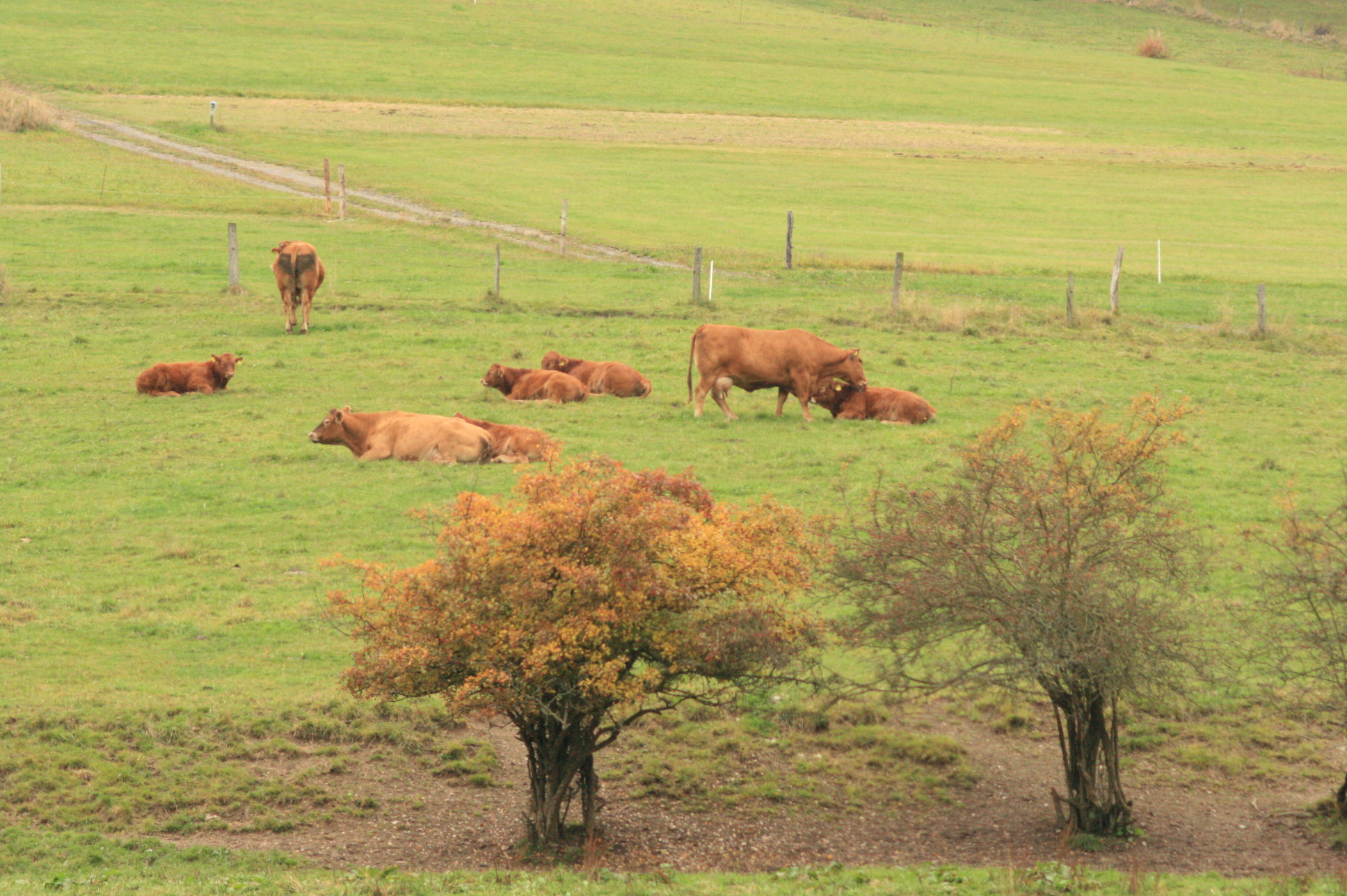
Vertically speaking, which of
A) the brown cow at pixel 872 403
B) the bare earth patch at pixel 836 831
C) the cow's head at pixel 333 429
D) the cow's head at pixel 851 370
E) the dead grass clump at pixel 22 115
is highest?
the dead grass clump at pixel 22 115

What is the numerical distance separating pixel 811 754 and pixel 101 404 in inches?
561

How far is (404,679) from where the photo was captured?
32.7 ft

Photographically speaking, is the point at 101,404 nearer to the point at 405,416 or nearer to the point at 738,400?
the point at 405,416

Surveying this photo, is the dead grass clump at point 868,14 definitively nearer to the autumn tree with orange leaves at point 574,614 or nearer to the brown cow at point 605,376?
the brown cow at point 605,376

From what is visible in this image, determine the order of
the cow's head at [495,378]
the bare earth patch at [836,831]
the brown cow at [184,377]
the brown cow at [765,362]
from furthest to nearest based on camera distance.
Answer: the brown cow at [184,377], the cow's head at [495,378], the brown cow at [765,362], the bare earth patch at [836,831]

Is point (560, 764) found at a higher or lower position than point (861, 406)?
lower

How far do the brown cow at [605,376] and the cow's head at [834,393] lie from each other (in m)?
2.88

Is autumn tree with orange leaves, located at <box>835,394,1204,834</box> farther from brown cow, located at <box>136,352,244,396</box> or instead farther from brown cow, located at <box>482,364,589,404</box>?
brown cow, located at <box>136,352,244,396</box>

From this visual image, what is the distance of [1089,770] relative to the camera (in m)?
10.8

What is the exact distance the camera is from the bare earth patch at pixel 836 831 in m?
10.2

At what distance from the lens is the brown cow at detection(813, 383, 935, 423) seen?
21.0 metres

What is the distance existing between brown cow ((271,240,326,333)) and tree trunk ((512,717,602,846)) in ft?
57.2

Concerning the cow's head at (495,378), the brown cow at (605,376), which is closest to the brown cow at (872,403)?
the brown cow at (605,376)

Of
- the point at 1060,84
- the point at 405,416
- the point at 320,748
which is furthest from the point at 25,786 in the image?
the point at 1060,84
